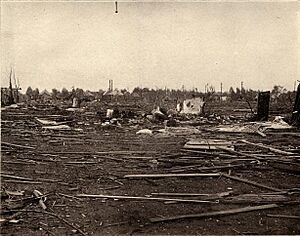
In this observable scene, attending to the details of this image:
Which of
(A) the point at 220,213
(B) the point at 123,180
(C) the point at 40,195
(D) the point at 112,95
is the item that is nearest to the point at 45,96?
(D) the point at 112,95

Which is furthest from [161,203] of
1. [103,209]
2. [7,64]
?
[7,64]

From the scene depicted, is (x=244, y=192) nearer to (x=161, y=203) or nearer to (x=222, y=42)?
(x=161, y=203)

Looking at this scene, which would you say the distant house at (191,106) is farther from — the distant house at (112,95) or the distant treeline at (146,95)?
the distant house at (112,95)

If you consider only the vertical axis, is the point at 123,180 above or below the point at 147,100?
below

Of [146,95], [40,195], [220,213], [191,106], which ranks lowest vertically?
[220,213]

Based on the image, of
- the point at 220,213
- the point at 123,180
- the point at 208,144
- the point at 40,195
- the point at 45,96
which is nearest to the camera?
the point at 220,213

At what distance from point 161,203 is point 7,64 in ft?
5.61

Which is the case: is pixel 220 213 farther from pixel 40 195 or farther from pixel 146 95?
pixel 40 195

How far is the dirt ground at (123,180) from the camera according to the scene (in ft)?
9.14

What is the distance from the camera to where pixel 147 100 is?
3.29m

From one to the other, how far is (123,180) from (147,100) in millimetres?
740

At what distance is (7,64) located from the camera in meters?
3.06

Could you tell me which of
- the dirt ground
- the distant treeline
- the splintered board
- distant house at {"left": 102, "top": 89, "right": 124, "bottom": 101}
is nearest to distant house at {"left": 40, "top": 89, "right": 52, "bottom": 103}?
the distant treeline

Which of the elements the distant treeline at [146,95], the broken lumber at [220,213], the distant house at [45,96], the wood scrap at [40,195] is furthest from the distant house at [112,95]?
the broken lumber at [220,213]
